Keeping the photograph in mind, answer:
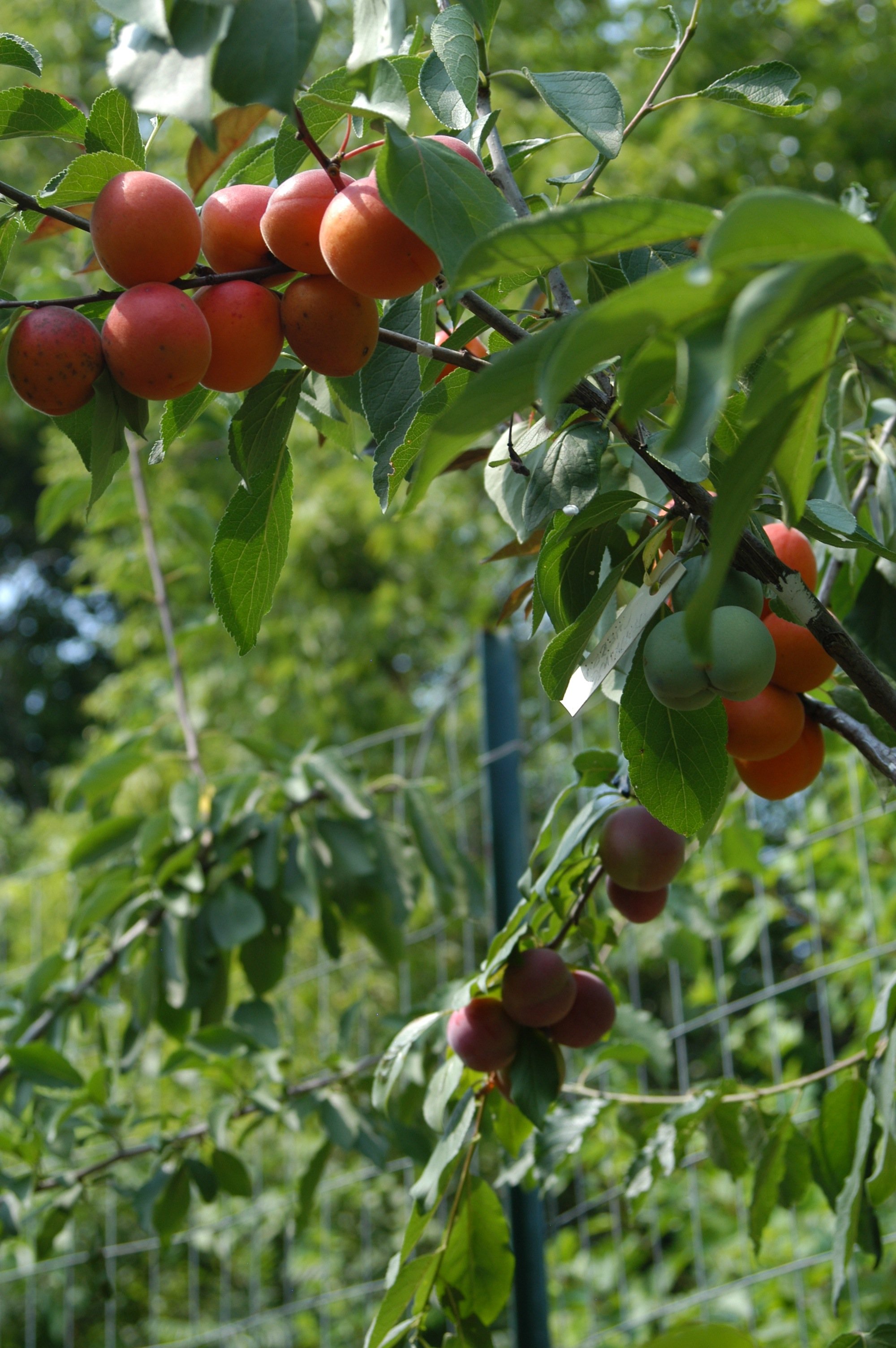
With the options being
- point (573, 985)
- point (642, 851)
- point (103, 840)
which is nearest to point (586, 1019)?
point (573, 985)

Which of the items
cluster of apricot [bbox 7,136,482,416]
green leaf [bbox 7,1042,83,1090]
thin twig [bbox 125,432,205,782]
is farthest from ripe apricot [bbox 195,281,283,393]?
thin twig [bbox 125,432,205,782]

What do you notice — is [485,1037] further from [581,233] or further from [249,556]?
[581,233]

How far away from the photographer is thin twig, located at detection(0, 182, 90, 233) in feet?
1.52

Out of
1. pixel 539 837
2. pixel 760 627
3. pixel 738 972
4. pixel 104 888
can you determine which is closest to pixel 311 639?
pixel 738 972

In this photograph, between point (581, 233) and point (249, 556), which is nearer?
point (581, 233)

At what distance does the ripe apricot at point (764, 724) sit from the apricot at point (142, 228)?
307 millimetres

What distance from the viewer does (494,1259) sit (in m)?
0.76

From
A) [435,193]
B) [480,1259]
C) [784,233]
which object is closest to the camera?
[784,233]

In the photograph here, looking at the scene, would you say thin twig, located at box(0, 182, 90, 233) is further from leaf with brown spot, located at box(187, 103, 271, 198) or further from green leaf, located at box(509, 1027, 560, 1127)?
green leaf, located at box(509, 1027, 560, 1127)

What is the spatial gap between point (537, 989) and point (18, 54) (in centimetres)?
52

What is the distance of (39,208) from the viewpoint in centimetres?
47

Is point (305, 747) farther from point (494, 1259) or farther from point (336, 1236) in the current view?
point (336, 1236)

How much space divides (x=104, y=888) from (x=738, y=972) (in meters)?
2.49

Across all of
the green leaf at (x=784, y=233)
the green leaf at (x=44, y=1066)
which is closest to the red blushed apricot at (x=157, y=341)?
the green leaf at (x=784, y=233)
